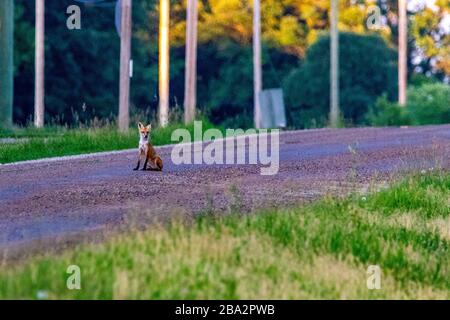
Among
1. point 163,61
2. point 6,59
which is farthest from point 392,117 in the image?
point 6,59

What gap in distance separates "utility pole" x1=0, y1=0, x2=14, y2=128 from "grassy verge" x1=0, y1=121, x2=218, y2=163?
8126mm

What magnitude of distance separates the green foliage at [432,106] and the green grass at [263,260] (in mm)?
37941

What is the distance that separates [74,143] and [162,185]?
8.12 meters

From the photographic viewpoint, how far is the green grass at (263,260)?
394 inches

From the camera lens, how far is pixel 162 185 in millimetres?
17672

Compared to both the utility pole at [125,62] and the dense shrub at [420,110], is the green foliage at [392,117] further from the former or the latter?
the utility pole at [125,62]

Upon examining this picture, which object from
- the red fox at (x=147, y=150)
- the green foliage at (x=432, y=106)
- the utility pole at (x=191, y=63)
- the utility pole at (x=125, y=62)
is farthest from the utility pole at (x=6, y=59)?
the green foliage at (x=432, y=106)

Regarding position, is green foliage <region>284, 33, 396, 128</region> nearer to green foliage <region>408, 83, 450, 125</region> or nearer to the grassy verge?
green foliage <region>408, 83, 450, 125</region>

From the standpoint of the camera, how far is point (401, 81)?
5875 centimetres

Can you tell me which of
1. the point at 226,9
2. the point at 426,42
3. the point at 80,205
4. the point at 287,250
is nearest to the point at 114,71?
the point at 226,9

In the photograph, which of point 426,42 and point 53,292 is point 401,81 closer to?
point 426,42

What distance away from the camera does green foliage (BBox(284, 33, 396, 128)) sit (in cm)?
6662

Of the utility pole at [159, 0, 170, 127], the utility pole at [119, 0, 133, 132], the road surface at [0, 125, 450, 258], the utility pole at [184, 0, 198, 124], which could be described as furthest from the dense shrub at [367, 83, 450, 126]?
the road surface at [0, 125, 450, 258]

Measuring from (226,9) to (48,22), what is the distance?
1488 centimetres
